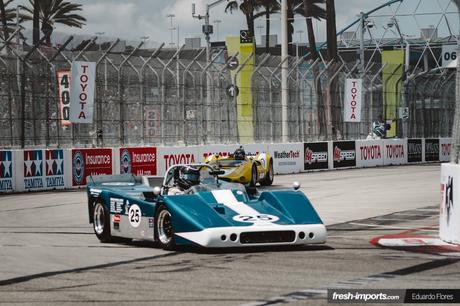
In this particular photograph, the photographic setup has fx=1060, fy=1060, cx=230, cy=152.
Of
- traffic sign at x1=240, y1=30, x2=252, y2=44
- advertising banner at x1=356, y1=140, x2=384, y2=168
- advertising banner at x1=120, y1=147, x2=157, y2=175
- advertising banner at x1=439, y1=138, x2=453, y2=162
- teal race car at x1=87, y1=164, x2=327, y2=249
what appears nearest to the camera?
teal race car at x1=87, y1=164, x2=327, y2=249

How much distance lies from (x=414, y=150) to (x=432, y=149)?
184cm

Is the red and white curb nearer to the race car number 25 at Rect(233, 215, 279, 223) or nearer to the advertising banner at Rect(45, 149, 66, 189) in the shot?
the race car number 25 at Rect(233, 215, 279, 223)

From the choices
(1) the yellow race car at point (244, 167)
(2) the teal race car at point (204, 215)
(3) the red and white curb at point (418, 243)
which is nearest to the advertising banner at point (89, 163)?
(1) the yellow race car at point (244, 167)

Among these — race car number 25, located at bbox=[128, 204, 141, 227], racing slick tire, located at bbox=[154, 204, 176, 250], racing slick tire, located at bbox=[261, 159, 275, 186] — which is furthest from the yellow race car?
racing slick tire, located at bbox=[154, 204, 176, 250]

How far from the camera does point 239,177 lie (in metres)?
26.9

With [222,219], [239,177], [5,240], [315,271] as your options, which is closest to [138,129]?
[239,177]

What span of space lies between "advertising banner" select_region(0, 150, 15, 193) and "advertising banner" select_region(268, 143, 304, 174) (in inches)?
466

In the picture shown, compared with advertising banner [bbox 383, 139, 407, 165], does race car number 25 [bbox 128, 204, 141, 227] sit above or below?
above

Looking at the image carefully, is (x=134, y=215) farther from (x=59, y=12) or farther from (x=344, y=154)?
(x=59, y=12)

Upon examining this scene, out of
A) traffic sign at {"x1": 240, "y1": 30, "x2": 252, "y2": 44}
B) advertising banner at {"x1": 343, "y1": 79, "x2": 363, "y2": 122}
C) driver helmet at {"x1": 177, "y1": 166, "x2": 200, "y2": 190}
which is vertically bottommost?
driver helmet at {"x1": 177, "y1": 166, "x2": 200, "y2": 190}

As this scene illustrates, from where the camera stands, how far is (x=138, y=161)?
3009cm

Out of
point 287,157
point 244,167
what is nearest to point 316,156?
point 287,157

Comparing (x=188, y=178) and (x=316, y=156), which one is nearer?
(x=188, y=178)

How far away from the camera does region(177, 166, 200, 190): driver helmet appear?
45.2 ft
